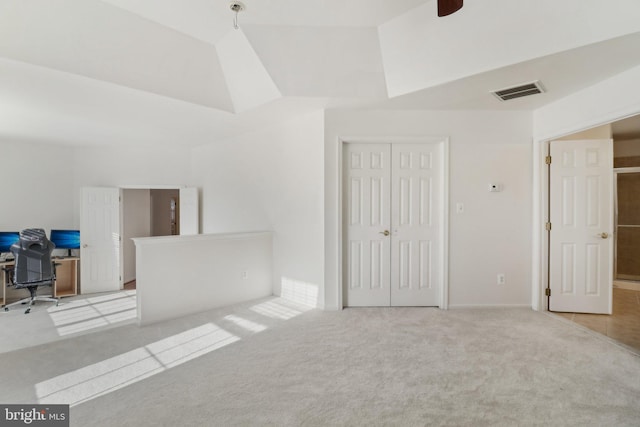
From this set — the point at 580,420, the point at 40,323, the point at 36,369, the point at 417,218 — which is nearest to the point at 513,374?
the point at 580,420

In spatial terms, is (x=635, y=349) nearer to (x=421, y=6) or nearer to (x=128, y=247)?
(x=421, y=6)

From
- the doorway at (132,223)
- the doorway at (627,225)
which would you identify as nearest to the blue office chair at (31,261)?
the doorway at (132,223)

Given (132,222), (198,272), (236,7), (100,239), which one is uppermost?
(236,7)

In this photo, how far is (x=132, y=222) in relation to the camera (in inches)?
235

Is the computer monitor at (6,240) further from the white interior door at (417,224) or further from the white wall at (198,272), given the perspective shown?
the white interior door at (417,224)

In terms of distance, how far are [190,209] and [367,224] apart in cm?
375

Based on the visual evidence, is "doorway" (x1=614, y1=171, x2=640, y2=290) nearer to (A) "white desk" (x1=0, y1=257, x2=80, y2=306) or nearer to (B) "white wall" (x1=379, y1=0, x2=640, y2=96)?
(B) "white wall" (x1=379, y1=0, x2=640, y2=96)

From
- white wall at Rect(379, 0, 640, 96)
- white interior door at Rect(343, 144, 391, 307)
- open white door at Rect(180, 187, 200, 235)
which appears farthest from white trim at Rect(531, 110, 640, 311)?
open white door at Rect(180, 187, 200, 235)

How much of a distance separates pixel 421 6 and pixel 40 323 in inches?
208

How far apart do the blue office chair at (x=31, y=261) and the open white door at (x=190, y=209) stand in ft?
6.78

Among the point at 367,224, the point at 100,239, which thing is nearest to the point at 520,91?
the point at 367,224

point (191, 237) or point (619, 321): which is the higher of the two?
point (191, 237)

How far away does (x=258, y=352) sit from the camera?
2.74 metres

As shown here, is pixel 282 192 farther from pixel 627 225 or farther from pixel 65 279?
pixel 627 225
